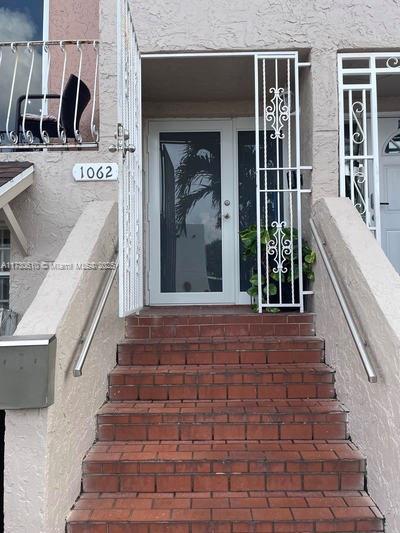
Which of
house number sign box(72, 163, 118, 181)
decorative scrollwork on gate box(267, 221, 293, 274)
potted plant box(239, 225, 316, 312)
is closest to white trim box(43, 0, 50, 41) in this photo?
house number sign box(72, 163, 118, 181)

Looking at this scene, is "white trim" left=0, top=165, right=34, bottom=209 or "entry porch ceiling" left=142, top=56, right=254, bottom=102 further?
"entry porch ceiling" left=142, top=56, right=254, bottom=102

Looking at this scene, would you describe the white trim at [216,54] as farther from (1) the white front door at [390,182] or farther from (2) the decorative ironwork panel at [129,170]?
(1) the white front door at [390,182]

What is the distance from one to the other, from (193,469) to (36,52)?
4.84 meters

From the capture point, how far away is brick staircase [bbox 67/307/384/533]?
103 inches

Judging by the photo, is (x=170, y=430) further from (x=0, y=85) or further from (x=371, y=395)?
(x=0, y=85)

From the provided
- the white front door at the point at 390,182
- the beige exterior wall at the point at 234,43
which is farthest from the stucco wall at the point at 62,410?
the white front door at the point at 390,182

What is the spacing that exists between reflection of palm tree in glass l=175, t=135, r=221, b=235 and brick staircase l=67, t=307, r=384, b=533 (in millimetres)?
1772

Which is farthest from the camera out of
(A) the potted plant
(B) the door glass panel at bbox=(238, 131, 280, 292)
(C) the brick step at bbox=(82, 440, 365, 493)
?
(B) the door glass panel at bbox=(238, 131, 280, 292)

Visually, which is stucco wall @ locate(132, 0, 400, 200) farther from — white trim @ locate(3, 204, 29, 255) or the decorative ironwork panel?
white trim @ locate(3, 204, 29, 255)

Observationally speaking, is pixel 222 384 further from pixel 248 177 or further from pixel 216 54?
pixel 216 54

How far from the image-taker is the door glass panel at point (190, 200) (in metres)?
5.47

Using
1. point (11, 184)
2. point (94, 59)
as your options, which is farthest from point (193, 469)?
point (94, 59)

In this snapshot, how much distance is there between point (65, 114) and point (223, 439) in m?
3.29

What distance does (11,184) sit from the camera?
401 cm
